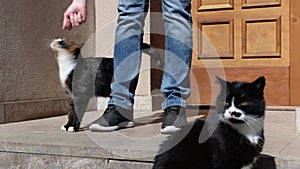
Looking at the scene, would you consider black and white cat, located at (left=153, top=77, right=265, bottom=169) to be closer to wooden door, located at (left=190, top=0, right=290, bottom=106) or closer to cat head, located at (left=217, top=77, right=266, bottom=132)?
cat head, located at (left=217, top=77, right=266, bottom=132)

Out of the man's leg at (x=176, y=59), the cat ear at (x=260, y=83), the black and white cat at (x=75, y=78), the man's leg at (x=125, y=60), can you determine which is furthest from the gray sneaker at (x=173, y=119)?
the cat ear at (x=260, y=83)

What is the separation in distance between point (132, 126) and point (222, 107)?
2.86 ft

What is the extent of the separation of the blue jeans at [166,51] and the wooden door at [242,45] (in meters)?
0.88

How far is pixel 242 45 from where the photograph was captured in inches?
129

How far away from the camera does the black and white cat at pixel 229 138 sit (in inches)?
61.8

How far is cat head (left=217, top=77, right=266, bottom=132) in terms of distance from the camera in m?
1.58

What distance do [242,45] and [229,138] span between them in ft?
5.92

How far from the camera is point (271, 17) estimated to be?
10.4 feet

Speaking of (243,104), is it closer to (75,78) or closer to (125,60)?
(125,60)

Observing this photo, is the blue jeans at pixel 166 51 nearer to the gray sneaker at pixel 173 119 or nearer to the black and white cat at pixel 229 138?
the gray sneaker at pixel 173 119

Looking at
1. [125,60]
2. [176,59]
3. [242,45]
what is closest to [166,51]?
[176,59]

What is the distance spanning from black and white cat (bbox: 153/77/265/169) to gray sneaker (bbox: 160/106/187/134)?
1.42 feet

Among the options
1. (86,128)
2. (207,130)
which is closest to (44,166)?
(86,128)

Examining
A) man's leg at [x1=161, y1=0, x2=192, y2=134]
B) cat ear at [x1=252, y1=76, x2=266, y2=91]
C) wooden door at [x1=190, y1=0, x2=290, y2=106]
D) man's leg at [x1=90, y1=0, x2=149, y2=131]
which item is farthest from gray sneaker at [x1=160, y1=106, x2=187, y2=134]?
wooden door at [x1=190, y1=0, x2=290, y2=106]
